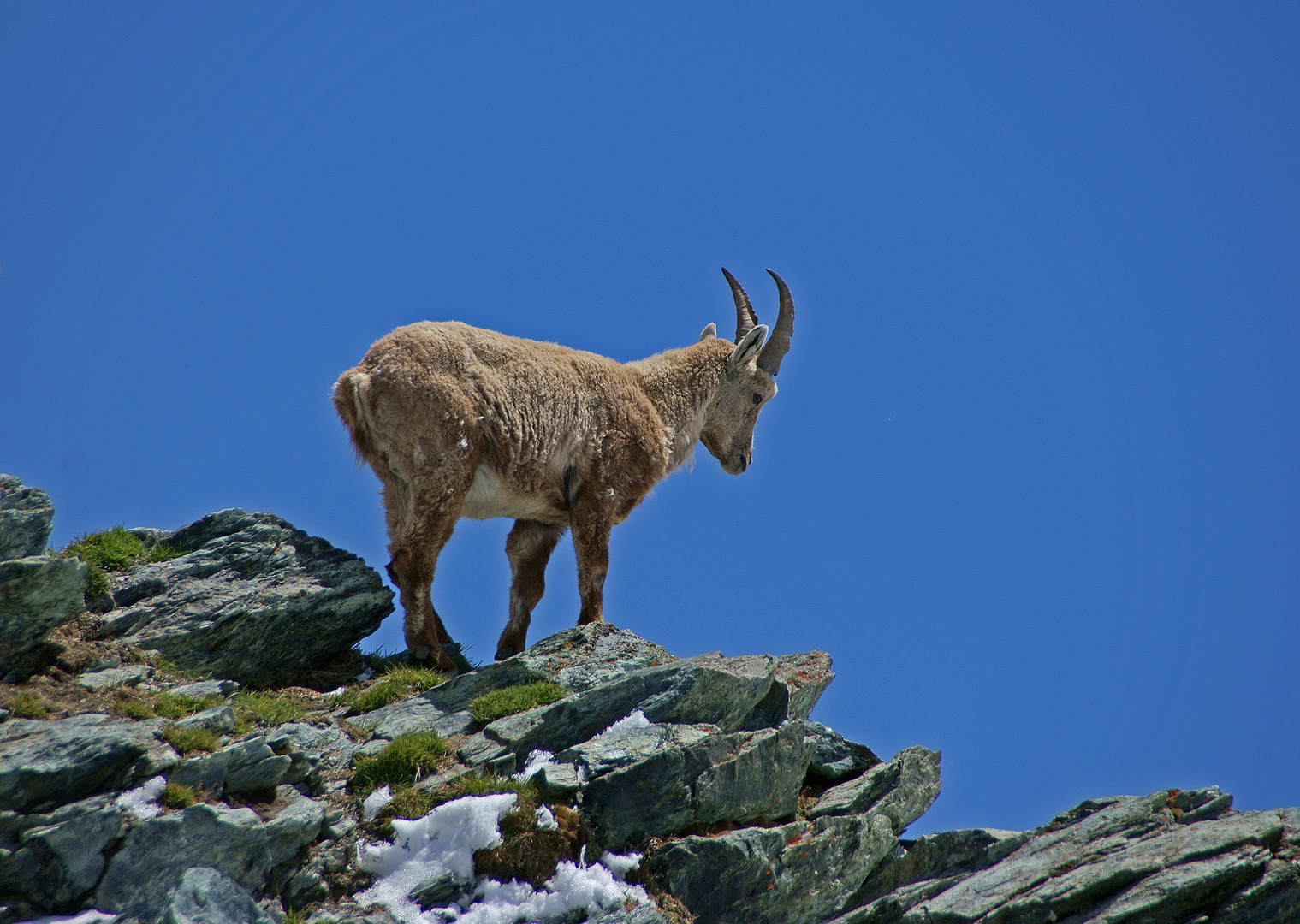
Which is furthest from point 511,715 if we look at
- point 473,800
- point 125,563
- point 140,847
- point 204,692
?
point 125,563

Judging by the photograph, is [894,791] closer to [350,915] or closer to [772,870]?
[772,870]

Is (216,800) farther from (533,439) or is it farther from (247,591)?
(533,439)

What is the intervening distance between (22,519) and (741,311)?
1064 centimetres

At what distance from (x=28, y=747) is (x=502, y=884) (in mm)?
3640

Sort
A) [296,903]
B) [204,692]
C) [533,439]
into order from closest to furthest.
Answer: [296,903]
[204,692]
[533,439]

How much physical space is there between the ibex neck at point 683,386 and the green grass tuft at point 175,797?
8.60 meters

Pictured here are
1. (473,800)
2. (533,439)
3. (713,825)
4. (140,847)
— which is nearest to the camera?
(140,847)

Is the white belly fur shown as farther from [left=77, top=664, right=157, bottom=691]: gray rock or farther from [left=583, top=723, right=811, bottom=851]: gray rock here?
[left=583, top=723, right=811, bottom=851]: gray rock

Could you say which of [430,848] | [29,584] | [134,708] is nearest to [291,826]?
[430,848]

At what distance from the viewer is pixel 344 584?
11.7 metres

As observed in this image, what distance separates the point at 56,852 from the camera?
6.66m

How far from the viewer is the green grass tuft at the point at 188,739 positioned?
7.88 metres

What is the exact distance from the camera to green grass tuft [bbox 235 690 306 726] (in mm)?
9316

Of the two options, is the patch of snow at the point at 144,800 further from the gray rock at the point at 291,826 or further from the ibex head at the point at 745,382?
the ibex head at the point at 745,382
